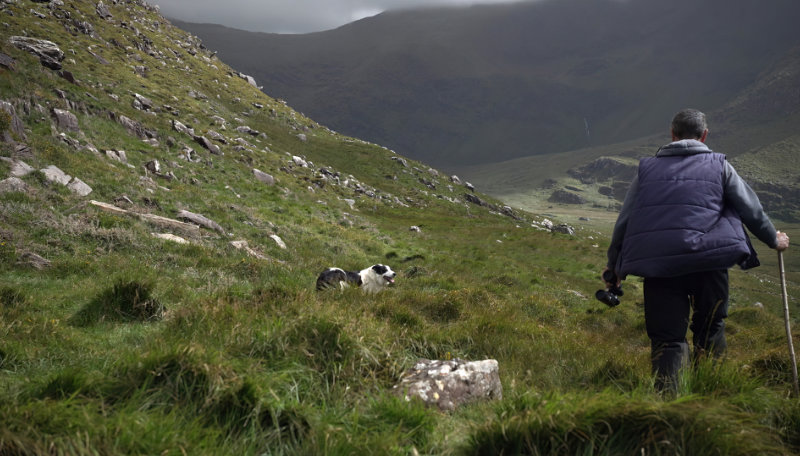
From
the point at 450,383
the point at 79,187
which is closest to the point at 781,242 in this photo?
the point at 450,383

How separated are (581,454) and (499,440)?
0.54m

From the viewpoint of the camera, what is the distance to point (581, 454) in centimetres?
281

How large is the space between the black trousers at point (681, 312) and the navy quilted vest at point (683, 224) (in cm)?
25

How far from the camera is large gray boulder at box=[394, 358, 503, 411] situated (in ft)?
13.1

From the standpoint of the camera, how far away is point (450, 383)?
164 inches

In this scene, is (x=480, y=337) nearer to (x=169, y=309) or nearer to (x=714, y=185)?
(x=714, y=185)

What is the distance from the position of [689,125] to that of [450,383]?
3.99 meters

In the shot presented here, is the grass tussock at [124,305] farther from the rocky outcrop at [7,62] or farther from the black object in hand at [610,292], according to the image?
the rocky outcrop at [7,62]

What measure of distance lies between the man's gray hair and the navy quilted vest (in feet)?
1.09

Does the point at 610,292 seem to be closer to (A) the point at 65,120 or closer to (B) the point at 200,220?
(B) the point at 200,220

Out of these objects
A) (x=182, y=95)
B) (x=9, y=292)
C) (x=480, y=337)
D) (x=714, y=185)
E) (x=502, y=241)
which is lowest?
(x=502, y=241)

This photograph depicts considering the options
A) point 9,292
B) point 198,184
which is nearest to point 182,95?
point 198,184

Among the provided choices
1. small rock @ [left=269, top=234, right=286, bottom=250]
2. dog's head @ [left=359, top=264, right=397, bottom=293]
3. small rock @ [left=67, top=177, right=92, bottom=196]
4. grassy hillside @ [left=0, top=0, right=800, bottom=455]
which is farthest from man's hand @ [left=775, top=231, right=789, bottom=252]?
small rock @ [left=67, top=177, right=92, bottom=196]

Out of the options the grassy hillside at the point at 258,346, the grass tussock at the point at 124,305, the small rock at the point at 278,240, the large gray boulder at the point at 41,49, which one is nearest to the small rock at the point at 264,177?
the grassy hillside at the point at 258,346
